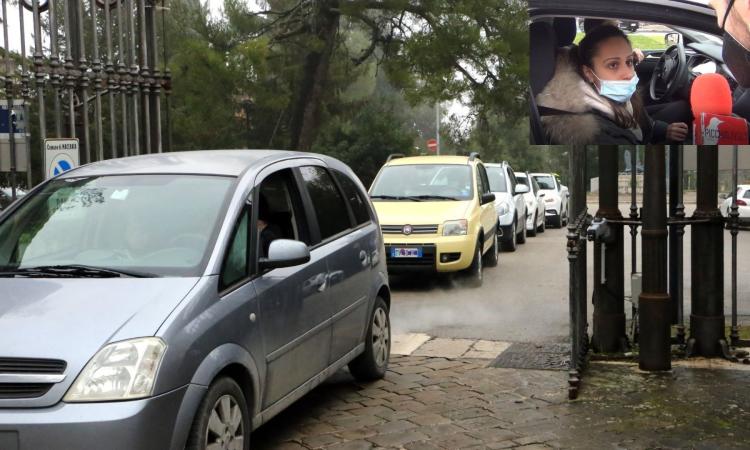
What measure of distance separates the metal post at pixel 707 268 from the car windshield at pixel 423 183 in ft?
17.9

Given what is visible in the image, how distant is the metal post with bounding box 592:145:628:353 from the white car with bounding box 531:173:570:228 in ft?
54.2

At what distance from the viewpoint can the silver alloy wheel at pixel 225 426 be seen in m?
3.94

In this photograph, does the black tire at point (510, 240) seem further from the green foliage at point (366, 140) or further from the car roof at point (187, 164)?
the car roof at point (187, 164)

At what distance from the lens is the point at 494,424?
5.39 metres

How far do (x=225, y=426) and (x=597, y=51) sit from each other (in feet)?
13.9

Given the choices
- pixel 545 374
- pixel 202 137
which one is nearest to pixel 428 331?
pixel 545 374

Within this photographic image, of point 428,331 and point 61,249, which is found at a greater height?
point 61,249

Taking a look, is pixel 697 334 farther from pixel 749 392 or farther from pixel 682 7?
pixel 682 7

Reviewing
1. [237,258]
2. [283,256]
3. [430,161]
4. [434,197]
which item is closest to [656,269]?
[283,256]

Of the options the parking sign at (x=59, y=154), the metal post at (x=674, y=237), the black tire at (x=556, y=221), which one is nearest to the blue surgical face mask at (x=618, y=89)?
the metal post at (x=674, y=237)

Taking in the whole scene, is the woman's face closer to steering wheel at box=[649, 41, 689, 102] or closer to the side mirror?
steering wheel at box=[649, 41, 689, 102]

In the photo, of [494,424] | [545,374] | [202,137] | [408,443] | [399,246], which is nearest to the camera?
[408,443]

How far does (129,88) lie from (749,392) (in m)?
6.31

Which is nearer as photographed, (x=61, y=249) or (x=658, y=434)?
(x=61, y=249)
